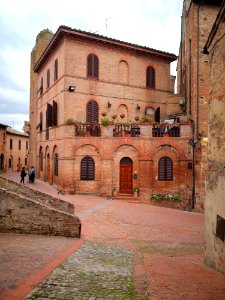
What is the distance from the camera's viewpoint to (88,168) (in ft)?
70.0

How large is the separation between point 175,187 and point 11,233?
44.8 feet

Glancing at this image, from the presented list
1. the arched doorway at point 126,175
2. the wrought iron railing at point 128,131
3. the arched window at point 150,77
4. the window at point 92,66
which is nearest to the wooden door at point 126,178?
the arched doorway at point 126,175

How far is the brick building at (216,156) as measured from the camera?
25.5ft

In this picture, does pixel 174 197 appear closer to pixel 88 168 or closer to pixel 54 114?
pixel 88 168

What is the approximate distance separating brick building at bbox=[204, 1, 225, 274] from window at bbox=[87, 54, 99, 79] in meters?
15.5

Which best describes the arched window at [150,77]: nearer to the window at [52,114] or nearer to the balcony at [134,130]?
the balcony at [134,130]

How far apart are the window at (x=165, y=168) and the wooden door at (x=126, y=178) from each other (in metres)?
2.08

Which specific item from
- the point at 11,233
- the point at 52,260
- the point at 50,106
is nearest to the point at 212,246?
the point at 52,260

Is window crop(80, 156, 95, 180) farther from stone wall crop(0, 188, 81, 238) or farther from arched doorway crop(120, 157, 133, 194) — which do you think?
stone wall crop(0, 188, 81, 238)

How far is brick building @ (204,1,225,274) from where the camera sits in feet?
25.5

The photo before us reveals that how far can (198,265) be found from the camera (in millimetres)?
8391

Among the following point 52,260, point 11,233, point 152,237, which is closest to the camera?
point 52,260

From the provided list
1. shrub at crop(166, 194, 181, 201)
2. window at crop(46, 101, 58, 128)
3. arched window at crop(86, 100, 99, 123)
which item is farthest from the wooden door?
window at crop(46, 101, 58, 128)

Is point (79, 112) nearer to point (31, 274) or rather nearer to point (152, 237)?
point (152, 237)
